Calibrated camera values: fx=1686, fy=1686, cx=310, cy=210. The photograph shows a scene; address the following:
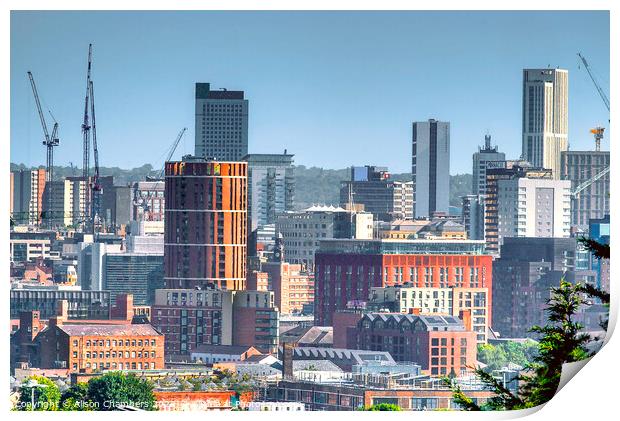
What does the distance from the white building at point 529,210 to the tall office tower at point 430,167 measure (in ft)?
4.50

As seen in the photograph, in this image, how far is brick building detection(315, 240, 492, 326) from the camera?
33781 mm

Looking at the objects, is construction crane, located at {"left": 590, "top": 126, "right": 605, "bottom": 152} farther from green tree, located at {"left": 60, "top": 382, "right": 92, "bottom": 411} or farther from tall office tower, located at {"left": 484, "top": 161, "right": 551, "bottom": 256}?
green tree, located at {"left": 60, "top": 382, "right": 92, "bottom": 411}

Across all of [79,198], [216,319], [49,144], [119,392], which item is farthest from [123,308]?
[119,392]

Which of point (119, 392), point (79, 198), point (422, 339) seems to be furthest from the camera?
point (79, 198)

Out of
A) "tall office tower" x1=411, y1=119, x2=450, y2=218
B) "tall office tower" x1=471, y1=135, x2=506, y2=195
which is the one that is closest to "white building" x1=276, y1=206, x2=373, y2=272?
"tall office tower" x1=411, y1=119, x2=450, y2=218

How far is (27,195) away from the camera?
118 feet

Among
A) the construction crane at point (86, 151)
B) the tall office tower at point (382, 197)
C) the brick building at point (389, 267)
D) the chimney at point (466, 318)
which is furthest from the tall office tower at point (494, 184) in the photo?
the construction crane at point (86, 151)

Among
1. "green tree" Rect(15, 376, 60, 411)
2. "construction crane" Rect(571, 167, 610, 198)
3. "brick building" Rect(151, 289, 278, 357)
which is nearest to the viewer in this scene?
"green tree" Rect(15, 376, 60, 411)

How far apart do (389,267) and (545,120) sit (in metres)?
7.22

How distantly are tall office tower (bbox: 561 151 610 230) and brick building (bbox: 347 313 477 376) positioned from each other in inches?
342

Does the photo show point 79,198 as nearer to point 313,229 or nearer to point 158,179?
point 158,179

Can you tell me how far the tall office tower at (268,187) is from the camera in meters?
36.9

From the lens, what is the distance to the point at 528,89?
38.9 meters

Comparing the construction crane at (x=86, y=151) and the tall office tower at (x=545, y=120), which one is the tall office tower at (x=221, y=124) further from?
the tall office tower at (x=545, y=120)
